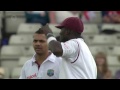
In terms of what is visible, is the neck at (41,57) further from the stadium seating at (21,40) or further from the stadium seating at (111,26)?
the stadium seating at (111,26)

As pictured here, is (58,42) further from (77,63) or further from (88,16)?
(88,16)

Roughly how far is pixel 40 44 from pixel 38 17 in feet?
17.3

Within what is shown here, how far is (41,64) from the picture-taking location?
7324 mm

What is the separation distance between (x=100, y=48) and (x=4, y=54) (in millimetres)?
1867

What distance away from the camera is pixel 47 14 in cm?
1246

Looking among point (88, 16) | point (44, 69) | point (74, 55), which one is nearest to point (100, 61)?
point (88, 16)

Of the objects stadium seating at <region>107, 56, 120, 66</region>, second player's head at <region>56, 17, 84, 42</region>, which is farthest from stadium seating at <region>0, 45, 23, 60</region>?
second player's head at <region>56, 17, 84, 42</region>

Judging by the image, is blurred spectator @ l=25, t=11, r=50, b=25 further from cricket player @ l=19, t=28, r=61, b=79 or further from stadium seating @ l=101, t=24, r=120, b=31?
cricket player @ l=19, t=28, r=61, b=79
